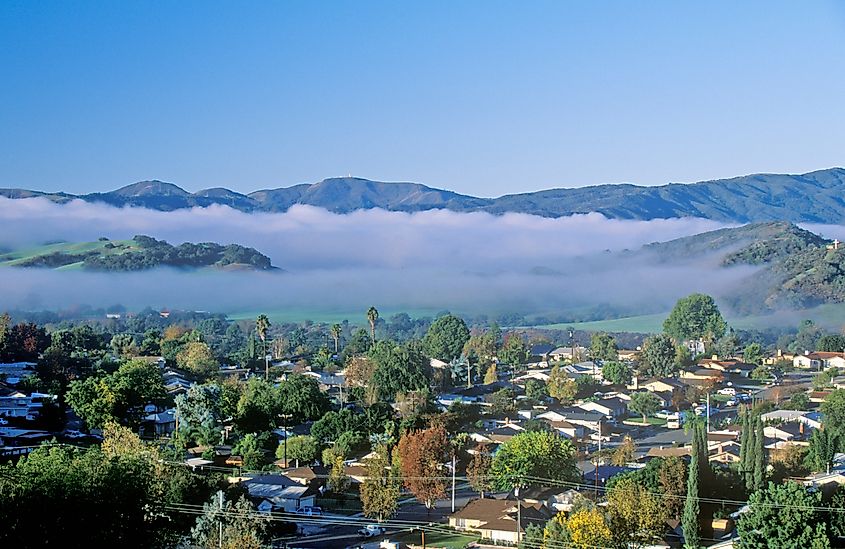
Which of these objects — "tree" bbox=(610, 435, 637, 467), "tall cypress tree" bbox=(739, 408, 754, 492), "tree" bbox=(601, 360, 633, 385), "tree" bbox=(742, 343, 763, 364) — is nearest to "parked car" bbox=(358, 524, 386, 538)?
"tall cypress tree" bbox=(739, 408, 754, 492)

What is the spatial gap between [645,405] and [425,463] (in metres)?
11.1

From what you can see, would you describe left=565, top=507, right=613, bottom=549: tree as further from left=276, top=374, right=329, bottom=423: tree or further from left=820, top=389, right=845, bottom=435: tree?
left=276, top=374, right=329, bottom=423: tree

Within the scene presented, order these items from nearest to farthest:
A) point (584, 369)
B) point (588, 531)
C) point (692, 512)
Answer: point (588, 531) < point (692, 512) < point (584, 369)

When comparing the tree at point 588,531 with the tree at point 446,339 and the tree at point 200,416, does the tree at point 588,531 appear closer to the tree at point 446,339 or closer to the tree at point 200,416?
the tree at point 200,416

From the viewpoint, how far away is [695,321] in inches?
1725

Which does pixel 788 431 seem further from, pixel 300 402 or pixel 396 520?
pixel 396 520

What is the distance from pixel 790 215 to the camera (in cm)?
15088

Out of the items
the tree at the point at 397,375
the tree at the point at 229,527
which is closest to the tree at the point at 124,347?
the tree at the point at 397,375

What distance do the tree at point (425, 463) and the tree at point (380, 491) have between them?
30cm

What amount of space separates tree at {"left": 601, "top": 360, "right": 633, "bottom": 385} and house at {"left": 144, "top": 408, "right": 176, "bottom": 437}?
45.4 ft

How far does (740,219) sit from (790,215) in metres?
6.96

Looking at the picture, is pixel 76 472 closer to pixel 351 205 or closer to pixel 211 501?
pixel 211 501

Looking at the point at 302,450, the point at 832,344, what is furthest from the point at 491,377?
the point at 832,344

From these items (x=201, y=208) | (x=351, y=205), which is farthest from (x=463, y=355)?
(x=351, y=205)
